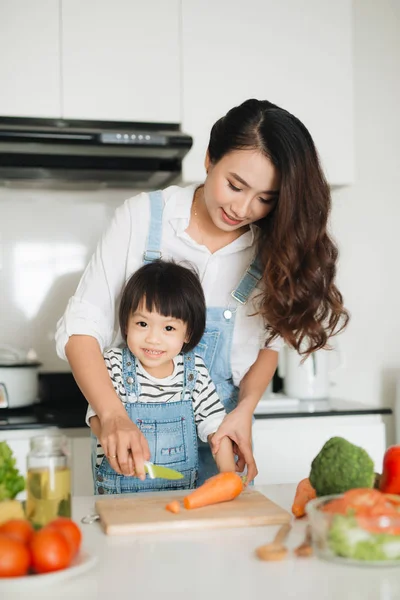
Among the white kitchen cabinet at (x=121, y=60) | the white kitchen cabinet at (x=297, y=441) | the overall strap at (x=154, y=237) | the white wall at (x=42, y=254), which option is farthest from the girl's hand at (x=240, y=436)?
the white wall at (x=42, y=254)

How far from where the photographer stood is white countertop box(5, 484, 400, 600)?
0.75m

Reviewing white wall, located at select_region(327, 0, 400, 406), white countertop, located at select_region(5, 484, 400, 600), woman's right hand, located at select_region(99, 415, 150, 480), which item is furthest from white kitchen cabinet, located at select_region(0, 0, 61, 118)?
white countertop, located at select_region(5, 484, 400, 600)

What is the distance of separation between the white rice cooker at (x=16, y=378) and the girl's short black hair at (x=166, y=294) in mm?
724

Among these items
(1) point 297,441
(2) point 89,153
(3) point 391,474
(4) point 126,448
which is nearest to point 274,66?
(2) point 89,153

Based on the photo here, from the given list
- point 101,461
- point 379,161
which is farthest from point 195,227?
point 379,161

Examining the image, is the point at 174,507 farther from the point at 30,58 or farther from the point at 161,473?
the point at 30,58

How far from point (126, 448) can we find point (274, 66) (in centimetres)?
145

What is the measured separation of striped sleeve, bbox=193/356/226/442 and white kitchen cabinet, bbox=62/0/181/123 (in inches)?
37.1

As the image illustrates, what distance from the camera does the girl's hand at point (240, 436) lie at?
140cm

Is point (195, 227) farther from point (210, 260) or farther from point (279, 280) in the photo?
point (279, 280)

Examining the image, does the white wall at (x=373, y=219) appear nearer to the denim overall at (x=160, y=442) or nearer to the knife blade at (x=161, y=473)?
the denim overall at (x=160, y=442)

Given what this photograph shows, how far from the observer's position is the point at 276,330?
4.95 feet

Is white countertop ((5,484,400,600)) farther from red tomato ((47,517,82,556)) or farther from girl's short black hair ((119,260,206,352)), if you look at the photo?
girl's short black hair ((119,260,206,352))

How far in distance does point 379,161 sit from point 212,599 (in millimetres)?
2134
